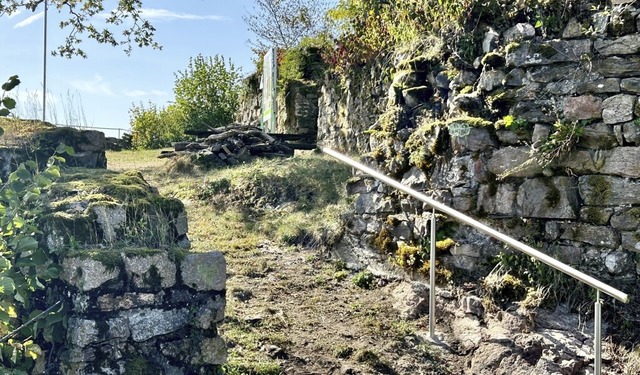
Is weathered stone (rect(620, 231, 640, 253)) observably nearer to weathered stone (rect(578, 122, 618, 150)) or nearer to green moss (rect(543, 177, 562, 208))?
green moss (rect(543, 177, 562, 208))

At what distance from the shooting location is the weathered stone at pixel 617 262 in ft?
14.2

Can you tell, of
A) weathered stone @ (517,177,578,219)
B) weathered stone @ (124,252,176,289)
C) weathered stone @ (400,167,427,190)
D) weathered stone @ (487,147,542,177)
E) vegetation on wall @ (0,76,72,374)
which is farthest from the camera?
weathered stone @ (400,167,427,190)

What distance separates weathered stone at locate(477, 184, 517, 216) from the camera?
15.8 ft

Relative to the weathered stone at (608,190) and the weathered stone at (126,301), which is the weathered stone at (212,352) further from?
the weathered stone at (608,190)

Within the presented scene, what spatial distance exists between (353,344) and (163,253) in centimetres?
163

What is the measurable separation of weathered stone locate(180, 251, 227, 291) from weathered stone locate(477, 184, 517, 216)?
2354 mm

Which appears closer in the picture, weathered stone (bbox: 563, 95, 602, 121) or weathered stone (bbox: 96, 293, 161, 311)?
weathered stone (bbox: 96, 293, 161, 311)

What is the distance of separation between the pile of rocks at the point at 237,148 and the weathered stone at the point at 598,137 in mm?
7136

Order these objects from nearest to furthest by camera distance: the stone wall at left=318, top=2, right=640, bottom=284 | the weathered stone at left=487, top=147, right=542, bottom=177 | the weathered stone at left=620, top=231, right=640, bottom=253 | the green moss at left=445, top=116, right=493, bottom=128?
the weathered stone at left=620, top=231, right=640, bottom=253 → the stone wall at left=318, top=2, right=640, bottom=284 → the weathered stone at left=487, top=147, right=542, bottom=177 → the green moss at left=445, top=116, right=493, bottom=128

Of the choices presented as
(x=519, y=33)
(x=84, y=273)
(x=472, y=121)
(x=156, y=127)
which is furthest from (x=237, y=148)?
(x=156, y=127)

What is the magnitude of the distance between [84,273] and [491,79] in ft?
11.5

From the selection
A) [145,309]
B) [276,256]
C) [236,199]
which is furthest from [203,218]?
[145,309]

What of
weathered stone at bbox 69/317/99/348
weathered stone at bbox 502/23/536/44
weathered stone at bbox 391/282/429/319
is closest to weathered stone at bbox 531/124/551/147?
weathered stone at bbox 502/23/536/44

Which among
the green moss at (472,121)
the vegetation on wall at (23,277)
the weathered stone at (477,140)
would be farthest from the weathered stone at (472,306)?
the vegetation on wall at (23,277)
